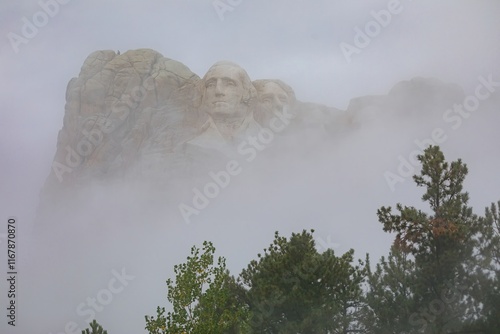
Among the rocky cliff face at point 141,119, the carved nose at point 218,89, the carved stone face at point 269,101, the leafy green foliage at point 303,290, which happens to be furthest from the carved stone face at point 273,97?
the leafy green foliage at point 303,290

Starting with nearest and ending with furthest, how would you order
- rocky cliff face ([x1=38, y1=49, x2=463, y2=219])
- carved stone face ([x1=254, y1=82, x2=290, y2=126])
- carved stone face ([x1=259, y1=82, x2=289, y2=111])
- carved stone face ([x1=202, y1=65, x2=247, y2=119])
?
carved stone face ([x1=202, y1=65, x2=247, y2=119]) → rocky cliff face ([x1=38, y1=49, x2=463, y2=219]) → carved stone face ([x1=254, y1=82, x2=290, y2=126]) → carved stone face ([x1=259, y1=82, x2=289, y2=111])

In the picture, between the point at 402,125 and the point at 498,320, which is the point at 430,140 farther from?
the point at 498,320

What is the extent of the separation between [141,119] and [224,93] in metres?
16.6

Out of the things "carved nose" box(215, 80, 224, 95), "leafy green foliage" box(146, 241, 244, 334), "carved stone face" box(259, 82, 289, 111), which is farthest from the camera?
"carved stone face" box(259, 82, 289, 111)

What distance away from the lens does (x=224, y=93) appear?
114m

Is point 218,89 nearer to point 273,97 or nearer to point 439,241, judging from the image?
point 273,97

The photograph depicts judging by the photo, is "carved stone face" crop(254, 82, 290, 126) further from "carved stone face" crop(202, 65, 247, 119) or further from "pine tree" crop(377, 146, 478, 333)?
"pine tree" crop(377, 146, 478, 333)

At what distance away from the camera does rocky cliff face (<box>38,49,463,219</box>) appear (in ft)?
385

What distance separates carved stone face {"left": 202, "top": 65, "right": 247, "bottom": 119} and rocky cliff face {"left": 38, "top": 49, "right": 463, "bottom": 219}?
689 millimetres

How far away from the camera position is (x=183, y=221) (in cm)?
13512

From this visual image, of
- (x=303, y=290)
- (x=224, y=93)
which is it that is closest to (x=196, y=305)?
(x=303, y=290)

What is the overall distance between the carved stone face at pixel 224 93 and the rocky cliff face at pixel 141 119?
0.69m

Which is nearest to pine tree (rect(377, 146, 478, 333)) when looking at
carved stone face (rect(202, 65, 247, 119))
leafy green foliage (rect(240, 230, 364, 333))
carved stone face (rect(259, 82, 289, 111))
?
leafy green foliage (rect(240, 230, 364, 333))

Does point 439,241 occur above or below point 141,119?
below
